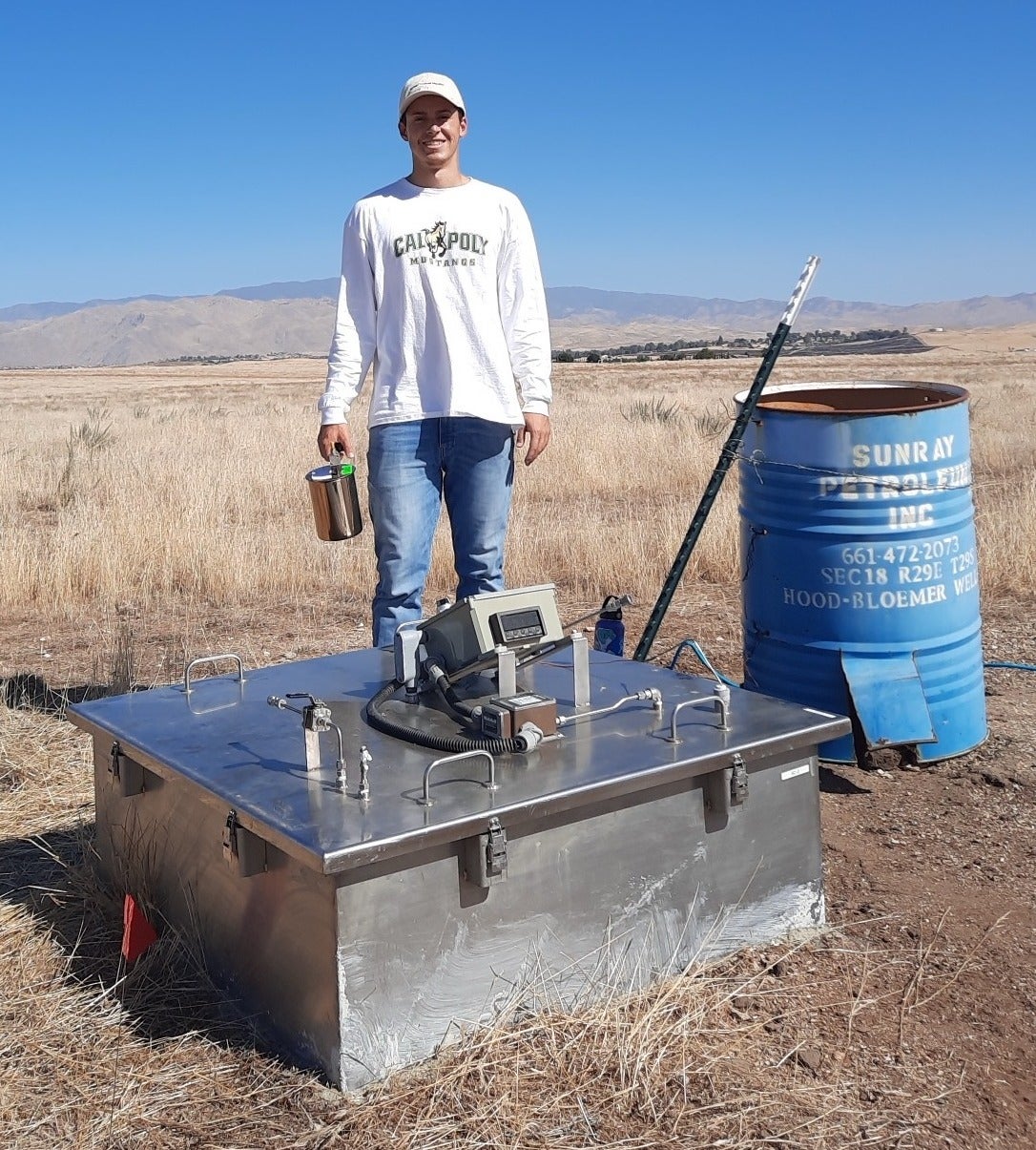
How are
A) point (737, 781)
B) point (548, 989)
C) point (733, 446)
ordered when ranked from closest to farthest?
point (548, 989), point (737, 781), point (733, 446)

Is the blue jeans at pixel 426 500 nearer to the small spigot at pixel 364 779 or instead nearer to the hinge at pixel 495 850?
the small spigot at pixel 364 779

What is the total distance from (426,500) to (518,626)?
110 centimetres

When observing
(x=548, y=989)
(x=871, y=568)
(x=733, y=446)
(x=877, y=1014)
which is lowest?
(x=877, y=1014)

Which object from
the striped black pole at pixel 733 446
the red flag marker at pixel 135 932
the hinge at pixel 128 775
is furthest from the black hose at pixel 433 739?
the striped black pole at pixel 733 446

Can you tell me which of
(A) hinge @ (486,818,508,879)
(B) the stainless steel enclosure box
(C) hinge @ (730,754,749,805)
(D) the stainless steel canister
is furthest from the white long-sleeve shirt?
(A) hinge @ (486,818,508,879)

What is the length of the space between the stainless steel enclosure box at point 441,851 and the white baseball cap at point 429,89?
6.10ft

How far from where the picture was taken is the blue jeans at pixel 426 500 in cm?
403

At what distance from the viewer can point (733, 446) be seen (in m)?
4.44

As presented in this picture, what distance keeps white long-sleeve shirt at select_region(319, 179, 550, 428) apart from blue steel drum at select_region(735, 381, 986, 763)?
0.93 meters

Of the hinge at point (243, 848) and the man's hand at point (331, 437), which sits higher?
the man's hand at point (331, 437)

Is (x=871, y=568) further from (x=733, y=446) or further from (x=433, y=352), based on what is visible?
(x=433, y=352)

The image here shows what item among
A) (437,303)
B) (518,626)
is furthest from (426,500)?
(518,626)

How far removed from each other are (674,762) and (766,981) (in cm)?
60

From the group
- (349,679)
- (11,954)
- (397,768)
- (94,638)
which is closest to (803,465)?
(349,679)
